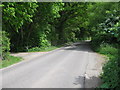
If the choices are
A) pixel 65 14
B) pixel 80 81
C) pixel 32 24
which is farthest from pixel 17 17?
pixel 65 14

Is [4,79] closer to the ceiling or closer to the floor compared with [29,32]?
closer to the floor

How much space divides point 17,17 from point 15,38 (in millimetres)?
7946

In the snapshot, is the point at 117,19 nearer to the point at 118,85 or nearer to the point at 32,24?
the point at 118,85

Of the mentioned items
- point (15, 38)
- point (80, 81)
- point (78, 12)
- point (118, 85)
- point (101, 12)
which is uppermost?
point (78, 12)

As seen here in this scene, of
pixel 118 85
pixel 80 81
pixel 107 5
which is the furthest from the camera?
pixel 107 5

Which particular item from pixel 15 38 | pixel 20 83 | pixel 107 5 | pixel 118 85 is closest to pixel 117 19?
pixel 118 85

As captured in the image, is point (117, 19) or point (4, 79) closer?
point (117, 19)

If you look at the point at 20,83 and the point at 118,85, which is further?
the point at 20,83

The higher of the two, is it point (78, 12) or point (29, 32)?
point (78, 12)

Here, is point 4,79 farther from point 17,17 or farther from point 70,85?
point 17,17

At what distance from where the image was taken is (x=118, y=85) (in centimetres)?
446

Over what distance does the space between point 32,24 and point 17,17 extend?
6965 millimetres

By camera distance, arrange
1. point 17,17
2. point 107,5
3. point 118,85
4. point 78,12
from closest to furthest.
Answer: point 118,85 → point 17,17 → point 107,5 → point 78,12

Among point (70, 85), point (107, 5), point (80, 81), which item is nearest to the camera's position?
point (70, 85)
